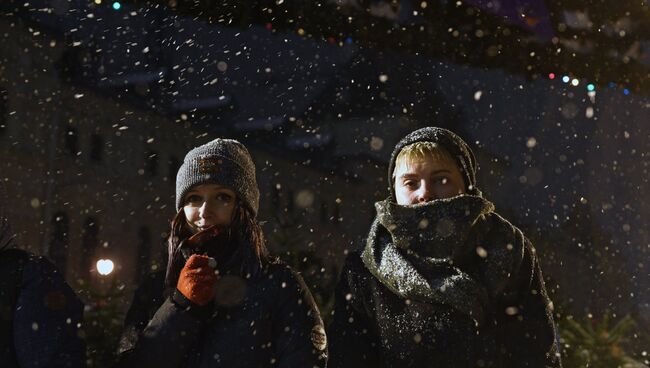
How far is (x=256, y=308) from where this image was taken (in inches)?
116

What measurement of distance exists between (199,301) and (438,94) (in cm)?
3705

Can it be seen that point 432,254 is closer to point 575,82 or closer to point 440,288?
point 440,288

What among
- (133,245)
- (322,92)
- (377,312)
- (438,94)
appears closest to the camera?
(377,312)

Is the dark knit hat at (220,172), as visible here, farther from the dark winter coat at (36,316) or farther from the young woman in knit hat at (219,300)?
the dark winter coat at (36,316)

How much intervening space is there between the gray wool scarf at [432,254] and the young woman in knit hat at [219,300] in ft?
1.40

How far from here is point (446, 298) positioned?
264 cm

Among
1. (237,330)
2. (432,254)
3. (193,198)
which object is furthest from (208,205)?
(432,254)

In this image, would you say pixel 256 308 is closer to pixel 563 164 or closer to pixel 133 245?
pixel 133 245

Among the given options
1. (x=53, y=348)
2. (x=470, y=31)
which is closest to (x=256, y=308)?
(x=53, y=348)

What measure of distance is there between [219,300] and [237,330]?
0.15 meters

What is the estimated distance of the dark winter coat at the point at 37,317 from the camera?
2547 millimetres

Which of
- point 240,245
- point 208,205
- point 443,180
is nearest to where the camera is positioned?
point 443,180

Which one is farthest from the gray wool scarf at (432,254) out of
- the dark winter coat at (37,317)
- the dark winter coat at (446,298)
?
the dark winter coat at (37,317)

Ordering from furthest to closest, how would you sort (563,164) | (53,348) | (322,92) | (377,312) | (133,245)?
(563,164) < (322,92) < (133,245) < (377,312) < (53,348)
